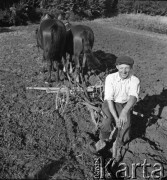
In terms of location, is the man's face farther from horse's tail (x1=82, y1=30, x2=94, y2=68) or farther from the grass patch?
the grass patch

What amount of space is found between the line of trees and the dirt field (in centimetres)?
853

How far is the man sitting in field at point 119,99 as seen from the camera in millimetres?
3142

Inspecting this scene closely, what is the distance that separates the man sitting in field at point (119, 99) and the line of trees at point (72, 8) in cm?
1173

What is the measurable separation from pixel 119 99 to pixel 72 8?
46.8 ft

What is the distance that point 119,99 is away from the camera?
3363mm

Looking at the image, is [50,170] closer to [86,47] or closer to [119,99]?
[119,99]

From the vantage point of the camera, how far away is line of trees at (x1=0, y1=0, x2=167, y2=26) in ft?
46.5

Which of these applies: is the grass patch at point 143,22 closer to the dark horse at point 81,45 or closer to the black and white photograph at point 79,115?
the black and white photograph at point 79,115

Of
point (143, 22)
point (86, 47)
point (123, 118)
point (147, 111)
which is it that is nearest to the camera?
point (123, 118)

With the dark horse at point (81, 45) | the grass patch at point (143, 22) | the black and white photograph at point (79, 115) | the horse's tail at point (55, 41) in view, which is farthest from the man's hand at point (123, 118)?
the grass patch at point (143, 22)

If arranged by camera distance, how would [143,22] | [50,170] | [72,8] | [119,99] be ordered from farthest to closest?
[72,8], [143,22], [119,99], [50,170]

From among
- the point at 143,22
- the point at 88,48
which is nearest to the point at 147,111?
the point at 88,48

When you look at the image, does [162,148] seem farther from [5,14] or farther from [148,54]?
[5,14]

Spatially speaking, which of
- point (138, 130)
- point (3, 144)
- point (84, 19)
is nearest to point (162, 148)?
point (138, 130)
